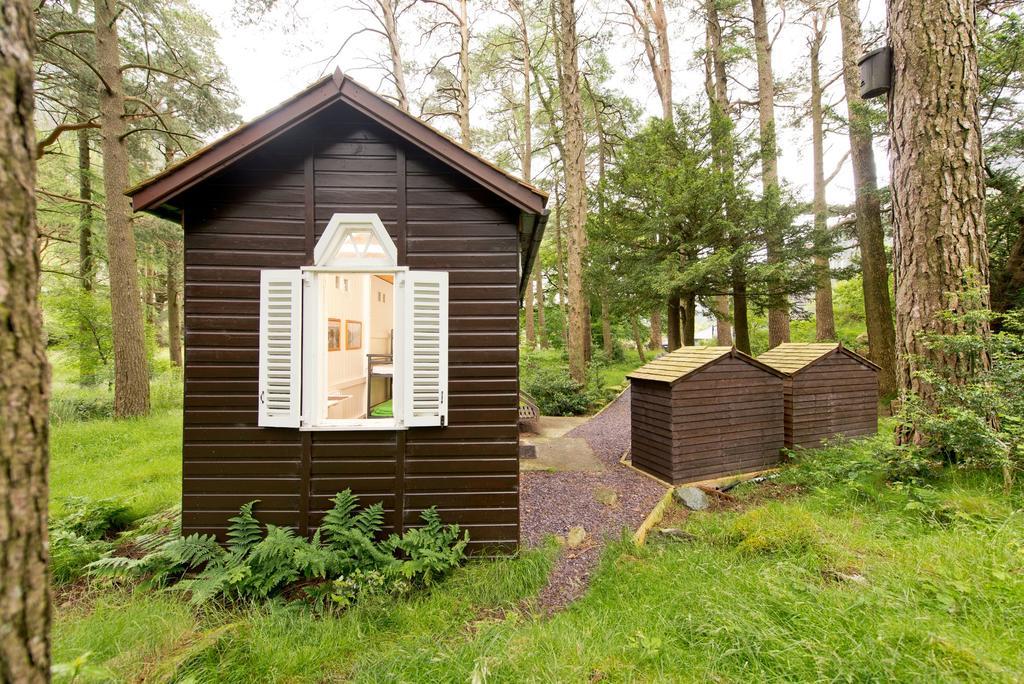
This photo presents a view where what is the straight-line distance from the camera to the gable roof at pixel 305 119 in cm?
355

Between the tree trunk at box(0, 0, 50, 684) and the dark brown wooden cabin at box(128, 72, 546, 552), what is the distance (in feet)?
7.98

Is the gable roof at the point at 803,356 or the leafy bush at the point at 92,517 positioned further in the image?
the gable roof at the point at 803,356

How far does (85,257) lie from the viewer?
1173cm

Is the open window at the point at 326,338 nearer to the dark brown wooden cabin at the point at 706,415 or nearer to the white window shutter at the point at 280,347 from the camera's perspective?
the white window shutter at the point at 280,347

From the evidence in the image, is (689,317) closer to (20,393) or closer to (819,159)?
(819,159)

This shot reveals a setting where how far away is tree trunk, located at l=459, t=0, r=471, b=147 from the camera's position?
11344 millimetres

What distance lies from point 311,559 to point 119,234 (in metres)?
8.84

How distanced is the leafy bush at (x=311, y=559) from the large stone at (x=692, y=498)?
302cm

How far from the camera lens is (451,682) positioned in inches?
93.4

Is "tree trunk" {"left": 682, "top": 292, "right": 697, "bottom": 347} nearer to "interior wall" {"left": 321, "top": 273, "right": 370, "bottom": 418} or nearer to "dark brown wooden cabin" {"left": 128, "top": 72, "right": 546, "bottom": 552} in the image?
"interior wall" {"left": 321, "top": 273, "right": 370, "bottom": 418}

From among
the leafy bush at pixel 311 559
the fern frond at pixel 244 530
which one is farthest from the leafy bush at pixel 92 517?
the fern frond at pixel 244 530

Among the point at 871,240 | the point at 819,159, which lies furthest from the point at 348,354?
the point at 819,159

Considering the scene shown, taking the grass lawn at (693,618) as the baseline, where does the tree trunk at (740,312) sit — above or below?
above

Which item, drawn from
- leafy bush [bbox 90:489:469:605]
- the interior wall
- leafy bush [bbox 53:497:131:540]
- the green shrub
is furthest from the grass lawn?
the interior wall
